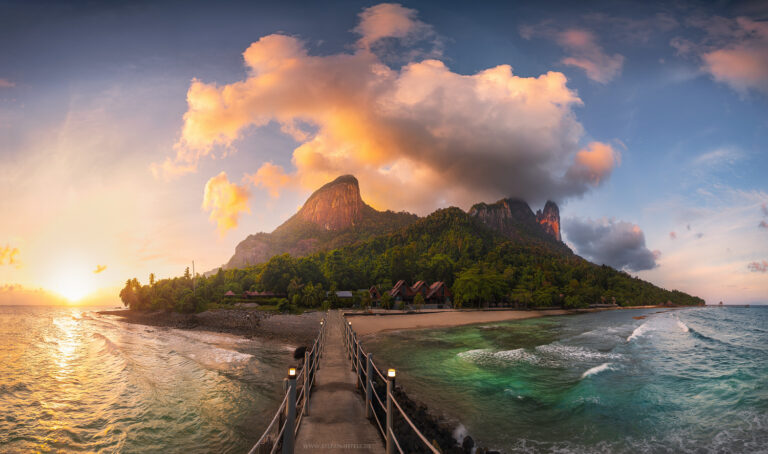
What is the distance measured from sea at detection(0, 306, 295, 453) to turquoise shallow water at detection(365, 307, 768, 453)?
6.92m

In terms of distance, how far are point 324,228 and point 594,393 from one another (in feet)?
573

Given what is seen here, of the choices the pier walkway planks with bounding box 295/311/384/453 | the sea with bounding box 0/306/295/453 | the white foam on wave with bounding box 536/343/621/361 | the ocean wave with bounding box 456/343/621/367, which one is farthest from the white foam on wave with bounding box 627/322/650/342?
the pier walkway planks with bounding box 295/311/384/453

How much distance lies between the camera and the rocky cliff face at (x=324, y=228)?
539 ft

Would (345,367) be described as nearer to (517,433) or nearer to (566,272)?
(517,433)

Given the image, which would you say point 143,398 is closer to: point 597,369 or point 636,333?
point 597,369

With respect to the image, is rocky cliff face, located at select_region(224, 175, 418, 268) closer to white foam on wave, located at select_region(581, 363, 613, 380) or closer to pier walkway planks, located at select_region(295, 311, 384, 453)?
white foam on wave, located at select_region(581, 363, 613, 380)

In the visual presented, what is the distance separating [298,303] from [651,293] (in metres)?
159

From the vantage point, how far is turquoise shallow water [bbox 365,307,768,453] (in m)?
Answer: 9.97

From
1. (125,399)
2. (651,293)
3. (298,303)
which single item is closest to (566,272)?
(651,293)

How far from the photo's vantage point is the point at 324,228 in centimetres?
18288

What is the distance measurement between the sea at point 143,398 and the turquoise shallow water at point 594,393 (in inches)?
272

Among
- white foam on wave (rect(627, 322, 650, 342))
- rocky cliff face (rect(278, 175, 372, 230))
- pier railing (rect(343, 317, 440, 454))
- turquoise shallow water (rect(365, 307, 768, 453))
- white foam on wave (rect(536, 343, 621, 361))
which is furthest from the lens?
rocky cliff face (rect(278, 175, 372, 230))

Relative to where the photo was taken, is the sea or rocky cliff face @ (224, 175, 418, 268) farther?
rocky cliff face @ (224, 175, 418, 268)

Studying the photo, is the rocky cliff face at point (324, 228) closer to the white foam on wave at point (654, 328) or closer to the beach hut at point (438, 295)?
the beach hut at point (438, 295)
